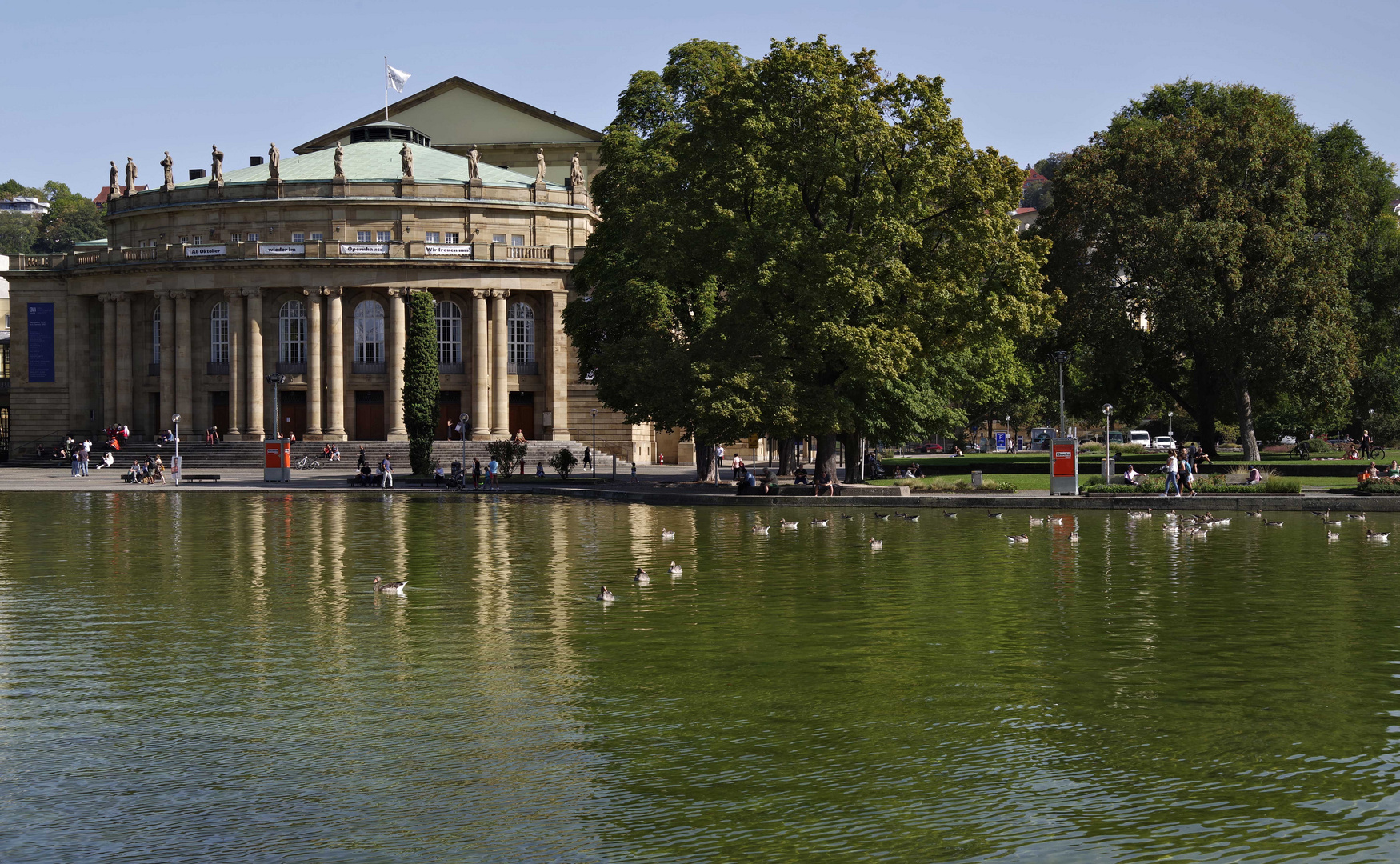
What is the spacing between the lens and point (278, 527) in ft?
132

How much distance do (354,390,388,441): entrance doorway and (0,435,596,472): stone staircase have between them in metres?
2.99

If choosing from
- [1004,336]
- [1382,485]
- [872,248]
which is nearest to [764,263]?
[872,248]

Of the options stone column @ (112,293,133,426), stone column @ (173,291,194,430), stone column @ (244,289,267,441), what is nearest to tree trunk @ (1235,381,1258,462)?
stone column @ (244,289,267,441)

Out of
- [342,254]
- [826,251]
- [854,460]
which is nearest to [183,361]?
[342,254]

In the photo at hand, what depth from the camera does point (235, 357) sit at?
92.2 m

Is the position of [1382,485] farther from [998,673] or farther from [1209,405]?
[998,673]

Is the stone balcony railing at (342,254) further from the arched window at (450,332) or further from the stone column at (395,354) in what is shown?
the arched window at (450,332)

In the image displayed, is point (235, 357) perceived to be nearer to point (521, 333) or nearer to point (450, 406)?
point (450, 406)

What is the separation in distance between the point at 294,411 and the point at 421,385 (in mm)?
31752

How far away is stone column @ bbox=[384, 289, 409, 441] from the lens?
9169cm

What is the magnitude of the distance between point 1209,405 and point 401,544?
4861 centimetres

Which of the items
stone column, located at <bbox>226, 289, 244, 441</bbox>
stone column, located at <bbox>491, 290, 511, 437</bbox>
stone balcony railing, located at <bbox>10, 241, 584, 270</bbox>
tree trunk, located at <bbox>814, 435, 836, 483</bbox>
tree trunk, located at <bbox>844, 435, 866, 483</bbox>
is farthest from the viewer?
stone column, located at <bbox>491, 290, 511, 437</bbox>

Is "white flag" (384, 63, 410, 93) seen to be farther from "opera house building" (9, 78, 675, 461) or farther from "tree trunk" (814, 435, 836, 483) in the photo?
"tree trunk" (814, 435, 836, 483)

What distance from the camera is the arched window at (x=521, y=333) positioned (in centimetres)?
9562
